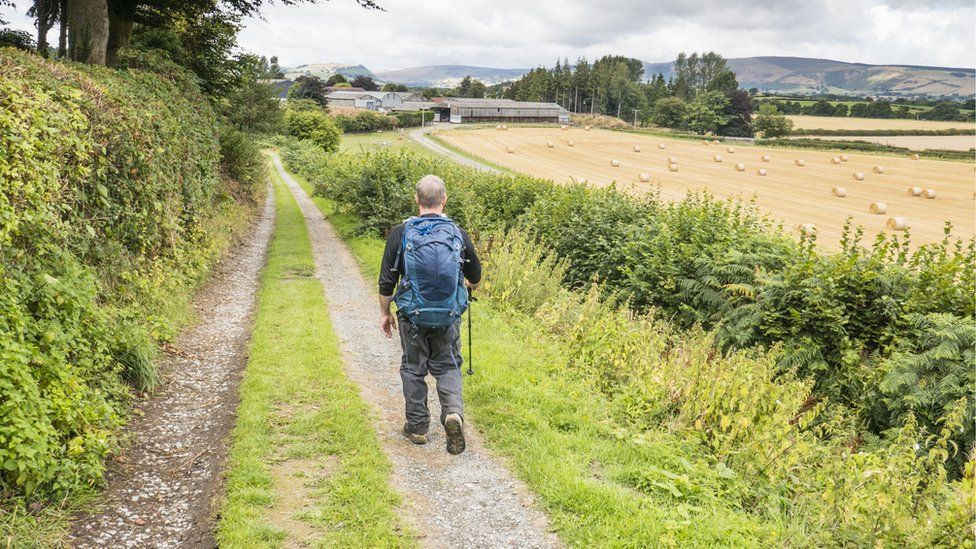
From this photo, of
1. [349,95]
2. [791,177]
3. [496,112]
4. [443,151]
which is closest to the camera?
[791,177]

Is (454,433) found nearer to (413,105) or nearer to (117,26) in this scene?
(117,26)

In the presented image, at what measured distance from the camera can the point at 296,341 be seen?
915 cm

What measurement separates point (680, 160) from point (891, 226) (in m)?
33.6

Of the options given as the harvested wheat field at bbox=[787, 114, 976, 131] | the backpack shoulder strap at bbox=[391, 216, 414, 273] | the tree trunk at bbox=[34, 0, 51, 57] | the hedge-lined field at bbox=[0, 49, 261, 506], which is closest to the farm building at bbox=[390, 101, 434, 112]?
the harvested wheat field at bbox=[787, 114, 976, 131]

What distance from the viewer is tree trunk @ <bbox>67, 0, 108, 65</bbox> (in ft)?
43.9

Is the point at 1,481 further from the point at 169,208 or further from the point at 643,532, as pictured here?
the point at 169,208

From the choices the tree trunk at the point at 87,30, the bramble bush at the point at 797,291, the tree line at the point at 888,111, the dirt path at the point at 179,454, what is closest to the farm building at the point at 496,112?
the tree line at the point at 888,111

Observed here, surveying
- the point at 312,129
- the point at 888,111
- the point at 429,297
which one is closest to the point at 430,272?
the point at 429,297

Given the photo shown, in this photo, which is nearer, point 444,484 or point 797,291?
point 444,484

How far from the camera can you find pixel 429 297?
566cm

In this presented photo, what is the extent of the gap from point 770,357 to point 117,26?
722 inches

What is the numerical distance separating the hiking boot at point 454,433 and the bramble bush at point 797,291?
454cm

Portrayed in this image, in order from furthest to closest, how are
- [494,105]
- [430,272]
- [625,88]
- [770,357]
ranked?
[625,88] < [494,105] < [770,357] < [430,272]

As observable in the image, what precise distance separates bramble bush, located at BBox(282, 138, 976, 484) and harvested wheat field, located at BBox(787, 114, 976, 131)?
8752cm
